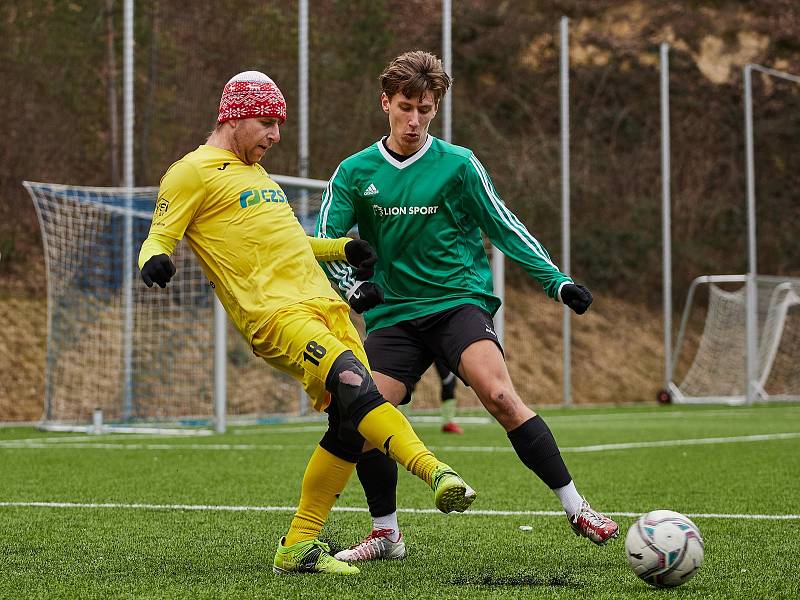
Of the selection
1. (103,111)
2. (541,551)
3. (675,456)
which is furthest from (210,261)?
(103,111)

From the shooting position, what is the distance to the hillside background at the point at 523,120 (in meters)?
15.0

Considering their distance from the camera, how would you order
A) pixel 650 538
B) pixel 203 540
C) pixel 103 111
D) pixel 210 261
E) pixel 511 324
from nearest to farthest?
pixel 650 538
pixel 210 261
pixel 203 540
pixel 103 111
pixel 511 324

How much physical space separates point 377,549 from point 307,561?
1.49 feet

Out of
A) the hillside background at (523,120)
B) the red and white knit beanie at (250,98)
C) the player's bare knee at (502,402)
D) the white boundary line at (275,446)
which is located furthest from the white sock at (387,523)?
the hillside background at (523,120)

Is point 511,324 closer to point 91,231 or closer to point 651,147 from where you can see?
point 651,147

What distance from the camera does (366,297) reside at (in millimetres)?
4465

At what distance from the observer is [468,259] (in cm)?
489

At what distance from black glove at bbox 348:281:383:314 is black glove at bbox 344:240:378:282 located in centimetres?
10

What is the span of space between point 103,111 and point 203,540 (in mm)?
10572

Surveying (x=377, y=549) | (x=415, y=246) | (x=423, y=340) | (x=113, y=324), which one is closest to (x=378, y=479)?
(x=377, y=549)

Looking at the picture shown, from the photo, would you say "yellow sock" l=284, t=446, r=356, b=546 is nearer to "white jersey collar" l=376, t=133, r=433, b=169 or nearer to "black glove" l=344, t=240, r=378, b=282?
"black glove" l=344, t=240, r=378, b=282

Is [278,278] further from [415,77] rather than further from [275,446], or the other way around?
[275,446]

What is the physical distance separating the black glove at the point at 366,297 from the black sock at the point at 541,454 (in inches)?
27.3

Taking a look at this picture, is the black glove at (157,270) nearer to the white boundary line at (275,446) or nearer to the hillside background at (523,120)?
the white boundary line at (275,446)
